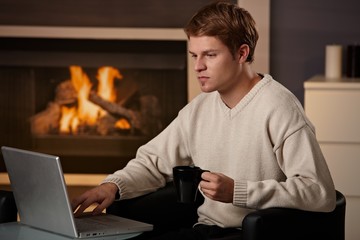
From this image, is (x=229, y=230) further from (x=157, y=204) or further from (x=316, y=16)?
(x=316, y=16)

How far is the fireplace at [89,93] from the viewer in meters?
5.01

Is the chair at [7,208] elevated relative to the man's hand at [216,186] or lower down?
lower down

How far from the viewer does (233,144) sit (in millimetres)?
2738

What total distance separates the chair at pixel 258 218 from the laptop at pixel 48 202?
0.22 metres

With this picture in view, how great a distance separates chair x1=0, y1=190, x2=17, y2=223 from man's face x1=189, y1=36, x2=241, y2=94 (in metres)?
0.68

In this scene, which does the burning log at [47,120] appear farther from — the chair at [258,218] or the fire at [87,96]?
the chair at [258,218]

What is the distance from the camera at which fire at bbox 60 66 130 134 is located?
16.7 feet

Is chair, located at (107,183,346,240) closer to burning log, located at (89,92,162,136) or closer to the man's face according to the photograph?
the man's face

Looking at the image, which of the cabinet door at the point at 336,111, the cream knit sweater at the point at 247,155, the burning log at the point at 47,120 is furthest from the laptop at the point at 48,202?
the burning log at the point at 47,120

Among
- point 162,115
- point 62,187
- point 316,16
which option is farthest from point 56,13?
point 62,187

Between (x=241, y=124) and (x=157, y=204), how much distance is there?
387mm

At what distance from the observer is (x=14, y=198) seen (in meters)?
2.66

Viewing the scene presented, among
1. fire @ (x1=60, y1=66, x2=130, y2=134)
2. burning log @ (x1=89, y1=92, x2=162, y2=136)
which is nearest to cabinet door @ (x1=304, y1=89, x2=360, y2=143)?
burning log @ (x1=89, y1=92, x2=162, y2=136)

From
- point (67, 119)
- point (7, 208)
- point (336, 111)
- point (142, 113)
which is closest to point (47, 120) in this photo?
point (67, 119)
